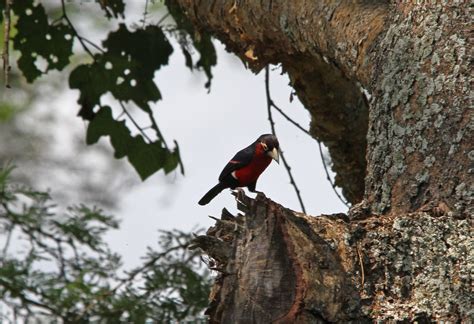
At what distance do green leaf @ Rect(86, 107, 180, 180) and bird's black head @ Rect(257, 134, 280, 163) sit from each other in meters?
0.61

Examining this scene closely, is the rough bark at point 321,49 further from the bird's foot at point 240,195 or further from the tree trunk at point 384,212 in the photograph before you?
the bird's foot at point 240,195

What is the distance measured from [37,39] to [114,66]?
346mm

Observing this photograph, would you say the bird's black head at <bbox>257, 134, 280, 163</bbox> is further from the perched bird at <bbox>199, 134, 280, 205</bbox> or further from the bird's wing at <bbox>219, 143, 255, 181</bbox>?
the bird's wing at <bbox>219, 143, 255, 181</bbox>

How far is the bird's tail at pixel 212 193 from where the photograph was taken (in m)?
5.30

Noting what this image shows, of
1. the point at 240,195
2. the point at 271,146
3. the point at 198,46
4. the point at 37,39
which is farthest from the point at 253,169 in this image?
the point at 240,195

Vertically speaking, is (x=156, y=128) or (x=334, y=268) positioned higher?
(x=156, y=128)

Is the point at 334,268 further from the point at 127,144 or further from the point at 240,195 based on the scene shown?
the point at 127,144

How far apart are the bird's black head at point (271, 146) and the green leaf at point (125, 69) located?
61 centimetres

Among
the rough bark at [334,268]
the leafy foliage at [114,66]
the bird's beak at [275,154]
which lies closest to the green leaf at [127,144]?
the leafy foliage at [114,66]

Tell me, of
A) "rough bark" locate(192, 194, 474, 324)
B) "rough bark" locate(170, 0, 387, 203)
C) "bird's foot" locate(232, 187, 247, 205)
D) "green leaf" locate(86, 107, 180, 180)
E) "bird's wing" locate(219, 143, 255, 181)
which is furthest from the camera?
"bird's wing" locate(219, 143, 255, 181)

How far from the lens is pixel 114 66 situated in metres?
4.54

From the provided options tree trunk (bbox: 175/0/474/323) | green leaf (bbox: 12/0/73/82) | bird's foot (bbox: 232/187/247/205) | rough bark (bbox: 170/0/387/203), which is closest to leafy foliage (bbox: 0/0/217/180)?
green leaf (bbox: 12/0/73/82)

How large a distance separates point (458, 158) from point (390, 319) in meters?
0.53

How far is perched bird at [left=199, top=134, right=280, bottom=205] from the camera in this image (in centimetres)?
506
